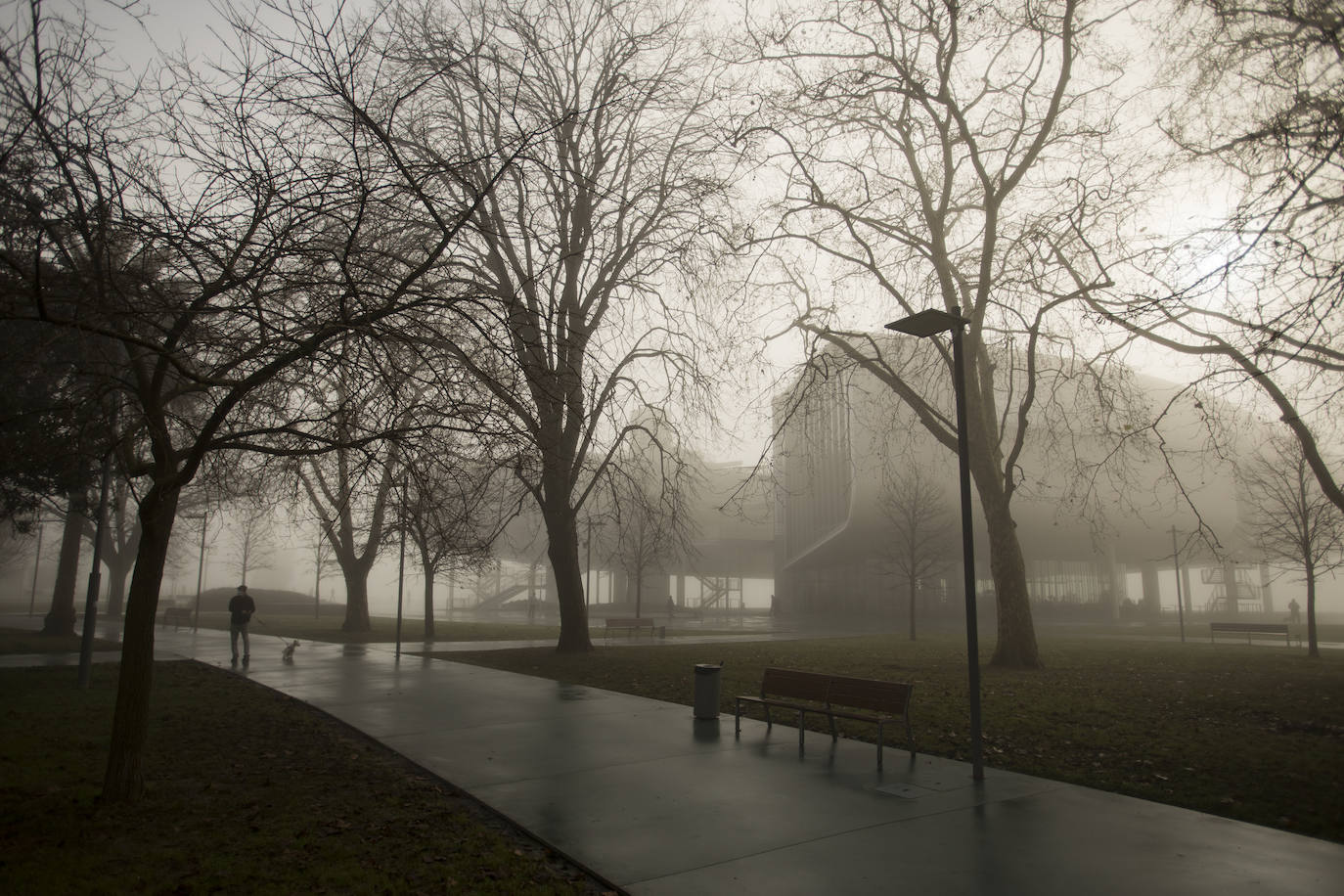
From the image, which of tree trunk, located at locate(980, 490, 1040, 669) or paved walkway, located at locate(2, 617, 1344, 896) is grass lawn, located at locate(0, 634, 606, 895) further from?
tree trunk, located at locate(980, 490, 1040, 669)

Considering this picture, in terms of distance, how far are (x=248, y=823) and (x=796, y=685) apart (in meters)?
5.95

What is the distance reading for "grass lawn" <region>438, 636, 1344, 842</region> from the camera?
737 centimetres

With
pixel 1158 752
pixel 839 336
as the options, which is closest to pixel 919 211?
pixel 839 336

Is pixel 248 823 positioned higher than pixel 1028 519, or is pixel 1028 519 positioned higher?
pixel 1028 519

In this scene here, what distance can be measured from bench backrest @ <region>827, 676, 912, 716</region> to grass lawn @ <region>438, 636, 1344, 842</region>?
29.5 inches

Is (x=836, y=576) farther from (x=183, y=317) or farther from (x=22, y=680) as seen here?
(x=183, y=317)

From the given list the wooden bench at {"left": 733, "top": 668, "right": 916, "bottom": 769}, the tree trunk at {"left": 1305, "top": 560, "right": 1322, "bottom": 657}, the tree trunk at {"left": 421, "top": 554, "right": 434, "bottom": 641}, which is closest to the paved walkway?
the wooden bench at {"left": 733, "top": 668, "right": 916, "bottom": 769}

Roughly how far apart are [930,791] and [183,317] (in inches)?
281

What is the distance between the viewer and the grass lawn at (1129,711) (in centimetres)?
737

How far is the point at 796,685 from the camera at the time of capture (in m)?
9.88

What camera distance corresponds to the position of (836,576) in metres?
60.9

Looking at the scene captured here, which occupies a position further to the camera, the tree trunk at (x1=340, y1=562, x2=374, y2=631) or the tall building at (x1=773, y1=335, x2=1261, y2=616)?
the tall building at (x1=773, y1=335, x2=1261, y2=616)

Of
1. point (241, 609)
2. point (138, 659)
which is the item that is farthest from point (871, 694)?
point (241, 609)

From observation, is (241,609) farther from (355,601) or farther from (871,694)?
(871,694)
